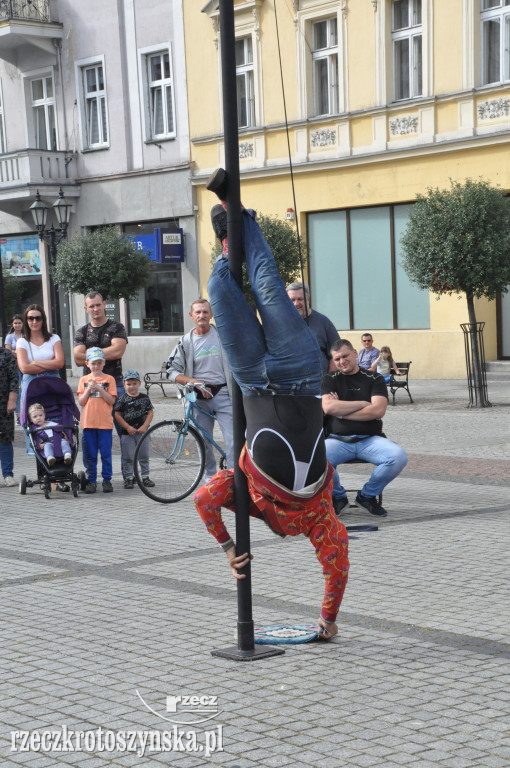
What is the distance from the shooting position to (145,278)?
26.2 meters

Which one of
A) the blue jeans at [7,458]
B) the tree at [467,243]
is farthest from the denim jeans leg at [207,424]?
the tree at [467,243]

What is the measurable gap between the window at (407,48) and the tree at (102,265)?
6.99 m

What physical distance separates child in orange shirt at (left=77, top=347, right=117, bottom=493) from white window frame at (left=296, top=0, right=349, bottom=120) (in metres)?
15.3

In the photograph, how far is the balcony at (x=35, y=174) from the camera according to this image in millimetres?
30641

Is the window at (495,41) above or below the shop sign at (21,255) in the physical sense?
above

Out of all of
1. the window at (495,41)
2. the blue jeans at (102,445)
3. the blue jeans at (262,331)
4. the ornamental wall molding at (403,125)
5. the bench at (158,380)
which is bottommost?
the bench at (158,380)

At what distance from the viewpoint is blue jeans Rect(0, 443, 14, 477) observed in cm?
1213

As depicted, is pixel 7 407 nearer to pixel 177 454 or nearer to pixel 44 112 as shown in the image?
pixel 177 454

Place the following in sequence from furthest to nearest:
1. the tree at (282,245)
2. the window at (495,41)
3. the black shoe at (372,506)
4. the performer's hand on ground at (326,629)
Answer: the tree at (282,245), the window at (495,41), the black shoe at (372,506), the performer's hand on ground at (326,629)

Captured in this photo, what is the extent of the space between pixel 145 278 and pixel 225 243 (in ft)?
69.1

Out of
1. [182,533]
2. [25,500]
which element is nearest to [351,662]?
[182,533]

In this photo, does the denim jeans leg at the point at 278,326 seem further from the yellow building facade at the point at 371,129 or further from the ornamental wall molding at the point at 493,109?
the ornamental wall molding at the point at 493,109

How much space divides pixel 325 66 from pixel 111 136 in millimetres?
7300

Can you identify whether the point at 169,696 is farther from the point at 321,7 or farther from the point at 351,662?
the point at 321,7
